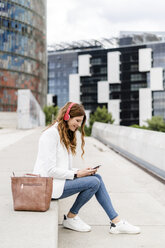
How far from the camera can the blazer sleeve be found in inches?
142

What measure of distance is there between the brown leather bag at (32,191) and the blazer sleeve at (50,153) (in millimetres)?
235

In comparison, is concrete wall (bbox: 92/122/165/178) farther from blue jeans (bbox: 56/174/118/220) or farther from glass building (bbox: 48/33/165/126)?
glass building (bbox: 48/33/165/126)

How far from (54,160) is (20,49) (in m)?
65.4

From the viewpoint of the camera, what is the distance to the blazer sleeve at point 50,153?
11.9ft

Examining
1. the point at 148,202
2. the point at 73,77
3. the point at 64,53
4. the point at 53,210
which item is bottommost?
the point at 148,202

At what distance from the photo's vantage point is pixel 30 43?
68562mm

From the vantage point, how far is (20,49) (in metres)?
66.2

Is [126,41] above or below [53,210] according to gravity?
above

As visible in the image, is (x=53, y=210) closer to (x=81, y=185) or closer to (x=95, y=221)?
(x=81, y=185)

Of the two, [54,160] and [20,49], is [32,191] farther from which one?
[20,49]

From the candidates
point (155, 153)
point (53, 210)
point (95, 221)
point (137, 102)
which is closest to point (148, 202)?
point (95, 221)

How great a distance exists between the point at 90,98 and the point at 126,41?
19431 mm

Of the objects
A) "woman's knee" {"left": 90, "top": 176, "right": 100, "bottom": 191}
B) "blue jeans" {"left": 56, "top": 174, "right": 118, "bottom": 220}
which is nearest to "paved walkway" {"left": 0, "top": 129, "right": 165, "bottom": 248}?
"blue jeans" {"left": 56, "top": 174, "right": 118, "bottom": 220}

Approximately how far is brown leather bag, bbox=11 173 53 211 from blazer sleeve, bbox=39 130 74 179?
0.77 feet
